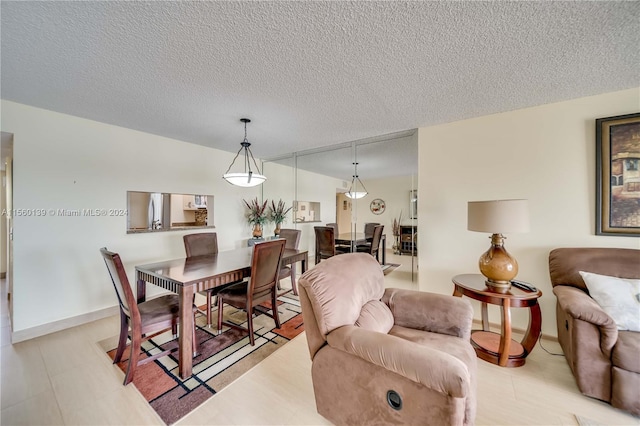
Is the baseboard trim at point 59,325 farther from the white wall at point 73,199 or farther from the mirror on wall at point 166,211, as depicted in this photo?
the mirror on wall at point 166,211

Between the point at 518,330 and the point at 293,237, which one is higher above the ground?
the point at 293,237

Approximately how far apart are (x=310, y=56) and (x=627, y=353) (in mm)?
2746

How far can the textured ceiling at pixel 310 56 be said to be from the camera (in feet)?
4.23

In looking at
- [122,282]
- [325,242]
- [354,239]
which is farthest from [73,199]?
[354,239]

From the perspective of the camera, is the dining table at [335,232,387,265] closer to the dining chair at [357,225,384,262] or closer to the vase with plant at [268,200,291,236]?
the dining chair at [357,225,384,262]

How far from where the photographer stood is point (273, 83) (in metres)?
1.99

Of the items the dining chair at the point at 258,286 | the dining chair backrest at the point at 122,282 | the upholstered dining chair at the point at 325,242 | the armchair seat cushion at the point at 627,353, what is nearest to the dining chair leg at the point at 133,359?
the dining chair backrest at the point at 122,282

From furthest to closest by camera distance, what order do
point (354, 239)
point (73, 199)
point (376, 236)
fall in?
point (376, 236) → point (354, 239) → point (73, 199)

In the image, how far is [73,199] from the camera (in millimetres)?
2660

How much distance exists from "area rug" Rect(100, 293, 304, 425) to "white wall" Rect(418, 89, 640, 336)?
200 centimetres

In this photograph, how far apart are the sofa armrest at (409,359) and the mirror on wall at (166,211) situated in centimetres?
331

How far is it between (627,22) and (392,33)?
135cm

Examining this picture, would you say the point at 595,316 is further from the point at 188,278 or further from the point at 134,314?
the point at 134,314

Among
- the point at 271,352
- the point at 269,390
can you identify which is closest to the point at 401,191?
the point at 271,352
